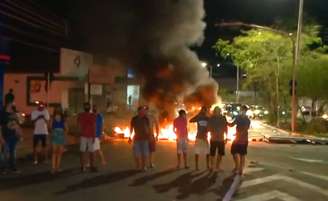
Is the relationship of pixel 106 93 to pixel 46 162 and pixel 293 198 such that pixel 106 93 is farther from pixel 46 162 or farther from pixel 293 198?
pixel 293 198

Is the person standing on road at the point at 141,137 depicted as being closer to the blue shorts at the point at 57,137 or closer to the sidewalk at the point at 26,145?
the blue shorts at the point at 57,137

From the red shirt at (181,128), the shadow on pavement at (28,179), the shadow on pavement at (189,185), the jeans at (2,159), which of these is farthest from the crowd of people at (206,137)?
the jeans at (2,159)

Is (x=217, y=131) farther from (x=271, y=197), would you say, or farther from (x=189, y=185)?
(x=271, y=197)

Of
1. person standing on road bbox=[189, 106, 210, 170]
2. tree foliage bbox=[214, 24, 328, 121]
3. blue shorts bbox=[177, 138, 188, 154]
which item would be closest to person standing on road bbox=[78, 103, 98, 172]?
blue shorts bbox=[177, 138, 188, 154]

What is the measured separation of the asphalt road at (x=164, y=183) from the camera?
11.1m

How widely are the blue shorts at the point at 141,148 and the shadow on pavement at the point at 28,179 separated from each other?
55.8 inches

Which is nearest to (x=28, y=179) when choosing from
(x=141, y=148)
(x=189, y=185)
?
(x=141, y=148)

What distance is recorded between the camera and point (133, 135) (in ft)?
49.3

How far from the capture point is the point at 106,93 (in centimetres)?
4012

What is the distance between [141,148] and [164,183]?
1999mm

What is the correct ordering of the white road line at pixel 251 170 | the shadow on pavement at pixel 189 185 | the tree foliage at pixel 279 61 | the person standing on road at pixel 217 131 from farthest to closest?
the tree foliage at pixel 279 61
the white road line at pixel 251 170
the person standing on road at pixel 217 131
the shadow on pavement at pixel 189 185

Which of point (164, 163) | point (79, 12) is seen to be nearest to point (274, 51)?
point (79, 12)

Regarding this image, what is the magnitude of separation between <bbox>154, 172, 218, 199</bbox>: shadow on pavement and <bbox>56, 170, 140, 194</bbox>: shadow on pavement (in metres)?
1.10

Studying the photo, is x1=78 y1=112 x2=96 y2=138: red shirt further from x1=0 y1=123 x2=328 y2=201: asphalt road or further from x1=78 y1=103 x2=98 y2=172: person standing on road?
x1=0 y1=123 x2=328 y2=201: asphalt road
